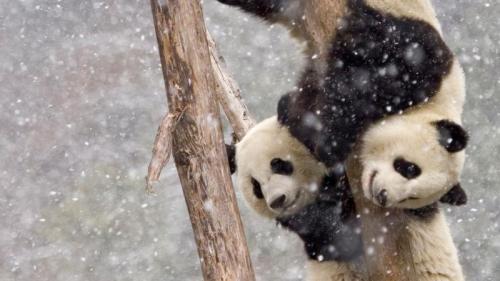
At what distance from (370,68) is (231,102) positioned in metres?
1.16

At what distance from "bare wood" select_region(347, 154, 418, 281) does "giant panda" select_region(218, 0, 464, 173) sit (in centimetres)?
12

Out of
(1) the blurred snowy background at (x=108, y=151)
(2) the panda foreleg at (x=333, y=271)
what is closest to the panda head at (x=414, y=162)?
(2) the panda foreleg at (x=333, y=271)

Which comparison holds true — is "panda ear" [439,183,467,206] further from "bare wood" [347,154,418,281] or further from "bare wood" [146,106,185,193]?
"bare wood" [146,106,185,193]

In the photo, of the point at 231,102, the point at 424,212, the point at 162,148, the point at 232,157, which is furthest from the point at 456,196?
the point at 231,102

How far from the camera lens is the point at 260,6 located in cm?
339

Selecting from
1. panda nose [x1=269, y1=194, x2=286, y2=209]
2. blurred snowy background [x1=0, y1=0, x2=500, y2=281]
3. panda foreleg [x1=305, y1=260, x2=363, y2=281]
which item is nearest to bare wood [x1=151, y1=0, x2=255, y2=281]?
panda nose [x1=269, y1=194, x2=286, y2=209]

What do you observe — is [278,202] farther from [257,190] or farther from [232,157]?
[232,157]

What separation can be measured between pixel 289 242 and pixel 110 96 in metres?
2.33

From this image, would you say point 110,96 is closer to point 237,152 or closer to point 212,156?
point 237,152

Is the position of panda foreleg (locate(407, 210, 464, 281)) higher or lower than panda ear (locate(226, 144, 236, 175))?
lower

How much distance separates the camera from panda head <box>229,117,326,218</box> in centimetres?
319

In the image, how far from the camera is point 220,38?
789 centimetres

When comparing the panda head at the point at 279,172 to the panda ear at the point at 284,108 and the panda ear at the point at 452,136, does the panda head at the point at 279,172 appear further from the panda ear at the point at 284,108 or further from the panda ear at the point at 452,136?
the panda ear at the point at 452,136

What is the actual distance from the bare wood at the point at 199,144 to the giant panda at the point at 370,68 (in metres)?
0.46
